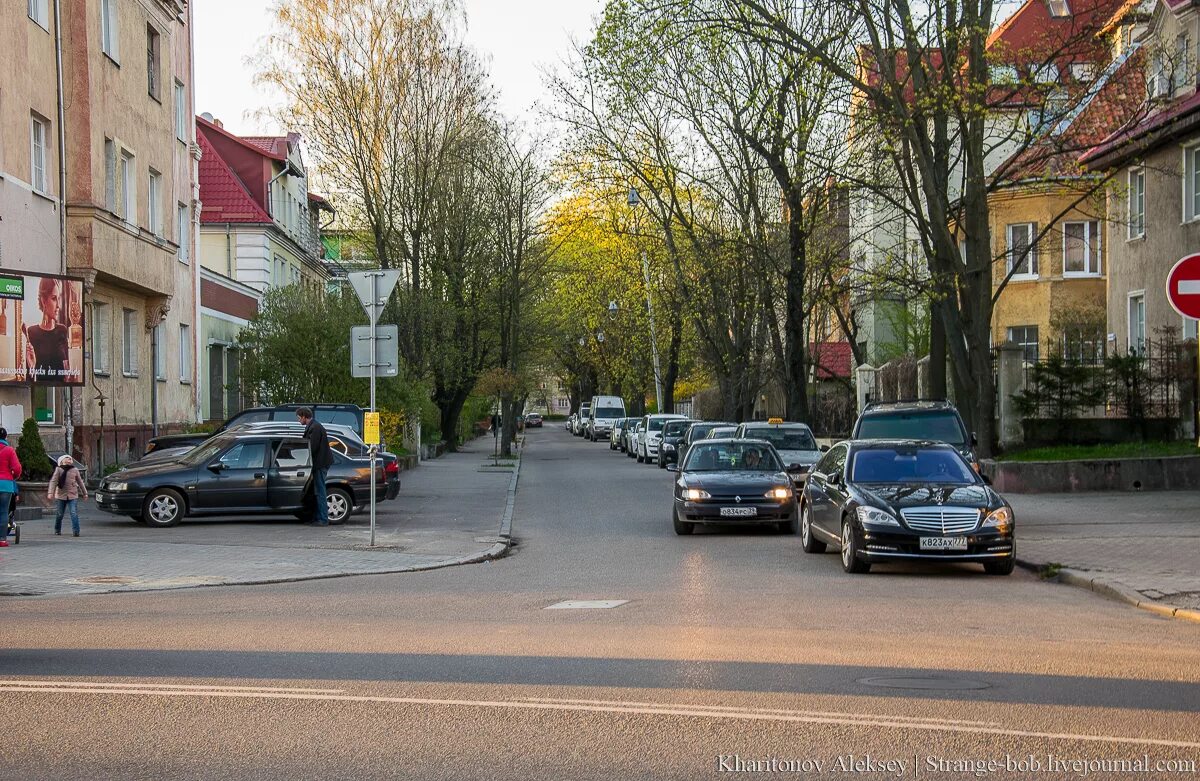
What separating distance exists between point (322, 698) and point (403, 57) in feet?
131

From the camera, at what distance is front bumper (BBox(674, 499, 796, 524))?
20250 millimetres

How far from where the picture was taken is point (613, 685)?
316 inches

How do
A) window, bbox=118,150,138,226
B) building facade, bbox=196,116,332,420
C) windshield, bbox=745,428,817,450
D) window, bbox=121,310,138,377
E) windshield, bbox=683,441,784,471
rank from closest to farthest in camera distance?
windshield, bbox=683,441,784,471 → windshield, bbox=745,428,817,450 → window, bbox=118,150,138,226 → window, bbox=121,310,138,377 → building facade, bbox=196,116,332,420

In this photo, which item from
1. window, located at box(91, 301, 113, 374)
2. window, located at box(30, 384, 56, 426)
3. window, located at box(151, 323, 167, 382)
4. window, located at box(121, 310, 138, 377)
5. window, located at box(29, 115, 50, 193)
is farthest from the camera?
window, located at box(151, 323, 167, 382)

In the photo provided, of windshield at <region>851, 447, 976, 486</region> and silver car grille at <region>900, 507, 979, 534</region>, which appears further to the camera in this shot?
windshield at <region>851, 447, 976, 486</region>

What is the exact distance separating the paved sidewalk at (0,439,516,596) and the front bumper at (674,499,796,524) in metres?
2.67

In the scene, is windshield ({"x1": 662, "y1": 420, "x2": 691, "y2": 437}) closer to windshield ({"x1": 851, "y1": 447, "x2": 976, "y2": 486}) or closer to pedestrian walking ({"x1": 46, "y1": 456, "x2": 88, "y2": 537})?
pedestrian walking ({"x1": 46, "y1": 456, "x2": 88, "y2": 537})

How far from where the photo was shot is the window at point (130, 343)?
31.3 meters

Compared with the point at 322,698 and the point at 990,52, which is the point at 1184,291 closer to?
the point at 322,698

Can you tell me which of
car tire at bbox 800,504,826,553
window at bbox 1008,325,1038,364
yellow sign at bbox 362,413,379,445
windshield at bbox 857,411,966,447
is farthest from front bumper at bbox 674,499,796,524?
window at bbox 1008,325,1038,364

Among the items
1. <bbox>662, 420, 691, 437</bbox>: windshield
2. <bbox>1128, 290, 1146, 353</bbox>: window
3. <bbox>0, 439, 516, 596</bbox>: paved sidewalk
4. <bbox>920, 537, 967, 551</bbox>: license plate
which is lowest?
<bbox>0, 439, 516, 596</bbox>: paved sidewalk

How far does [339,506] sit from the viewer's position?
23.4m

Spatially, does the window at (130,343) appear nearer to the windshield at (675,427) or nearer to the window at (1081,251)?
the windshield at (675,427)

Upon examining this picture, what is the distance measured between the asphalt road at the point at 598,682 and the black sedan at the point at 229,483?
8575 mm
